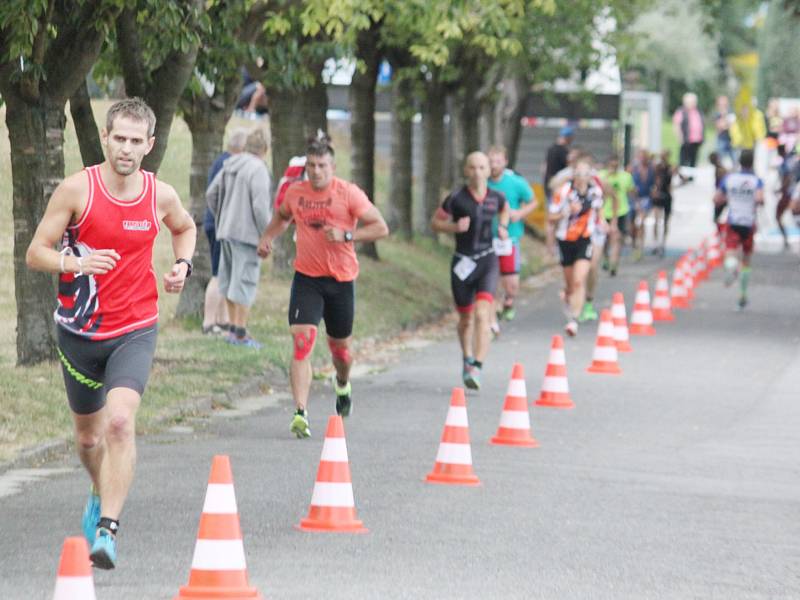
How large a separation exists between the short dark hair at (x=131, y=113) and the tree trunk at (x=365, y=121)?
18161 millimetres

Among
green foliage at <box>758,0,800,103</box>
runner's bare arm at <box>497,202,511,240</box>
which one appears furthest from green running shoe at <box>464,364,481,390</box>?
green foliage at <box>758,0,800,103</box>

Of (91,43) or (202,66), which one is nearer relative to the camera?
(91,43)

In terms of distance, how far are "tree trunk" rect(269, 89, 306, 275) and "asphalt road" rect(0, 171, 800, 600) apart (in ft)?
19.4

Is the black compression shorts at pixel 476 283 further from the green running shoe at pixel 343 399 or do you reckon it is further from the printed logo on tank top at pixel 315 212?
the printed logo on tank top at pixel 315 212

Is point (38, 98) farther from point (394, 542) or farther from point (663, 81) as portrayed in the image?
point (663, 81)

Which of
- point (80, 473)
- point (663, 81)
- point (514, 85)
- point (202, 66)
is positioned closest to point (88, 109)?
point (202, 66)

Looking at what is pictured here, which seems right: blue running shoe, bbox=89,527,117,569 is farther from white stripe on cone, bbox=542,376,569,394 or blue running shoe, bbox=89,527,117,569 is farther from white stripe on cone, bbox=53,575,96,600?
white stripe on cone, bbox=542,376,569,394

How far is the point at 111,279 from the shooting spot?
7895 millimetres

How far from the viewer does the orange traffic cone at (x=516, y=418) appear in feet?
40.9

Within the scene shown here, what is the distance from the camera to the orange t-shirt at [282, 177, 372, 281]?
12.9 metres

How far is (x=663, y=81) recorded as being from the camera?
3836 inches

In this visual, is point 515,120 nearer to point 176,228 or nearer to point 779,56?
point 176,228

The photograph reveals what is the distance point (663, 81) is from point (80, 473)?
88.6 meters

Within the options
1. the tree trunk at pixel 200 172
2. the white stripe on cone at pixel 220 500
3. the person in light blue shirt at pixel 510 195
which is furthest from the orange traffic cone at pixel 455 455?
the person in light blue shirt at pixel 510 195
